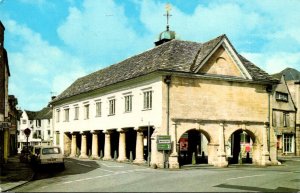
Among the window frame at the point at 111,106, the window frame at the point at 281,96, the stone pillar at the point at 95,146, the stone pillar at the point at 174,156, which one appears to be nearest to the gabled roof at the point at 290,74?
the window frame at the point at 281,96

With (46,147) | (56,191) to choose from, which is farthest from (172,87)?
(56,191)

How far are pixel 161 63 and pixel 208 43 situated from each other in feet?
17.5

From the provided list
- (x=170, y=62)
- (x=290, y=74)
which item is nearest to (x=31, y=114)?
(x=290, y=74)

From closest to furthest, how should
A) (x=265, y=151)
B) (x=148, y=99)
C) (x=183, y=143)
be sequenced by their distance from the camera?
(x=148, y=99) → (x=265, y=151) → (x=183, y=143)

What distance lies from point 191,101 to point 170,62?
3520 mm

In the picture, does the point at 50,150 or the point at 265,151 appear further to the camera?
the point at 265,151

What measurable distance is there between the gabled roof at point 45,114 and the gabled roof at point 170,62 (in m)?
56.1

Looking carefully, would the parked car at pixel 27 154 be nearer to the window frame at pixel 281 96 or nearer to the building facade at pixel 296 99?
the window frame at pixel 281 96

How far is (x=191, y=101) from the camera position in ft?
111

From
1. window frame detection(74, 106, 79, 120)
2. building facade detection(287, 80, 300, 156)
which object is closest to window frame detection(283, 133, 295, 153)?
building facade detection(287, 80, 300, 156)

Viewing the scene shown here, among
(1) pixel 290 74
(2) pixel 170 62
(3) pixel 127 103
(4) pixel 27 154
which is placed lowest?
(4) pixel 27 154

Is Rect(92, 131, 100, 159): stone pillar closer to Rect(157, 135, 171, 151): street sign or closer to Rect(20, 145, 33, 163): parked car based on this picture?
Rect(20, 145, 33, 163): parked car

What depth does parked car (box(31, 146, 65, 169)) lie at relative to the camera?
29500 mm

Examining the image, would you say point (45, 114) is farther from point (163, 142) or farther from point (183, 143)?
point (163, 142)
